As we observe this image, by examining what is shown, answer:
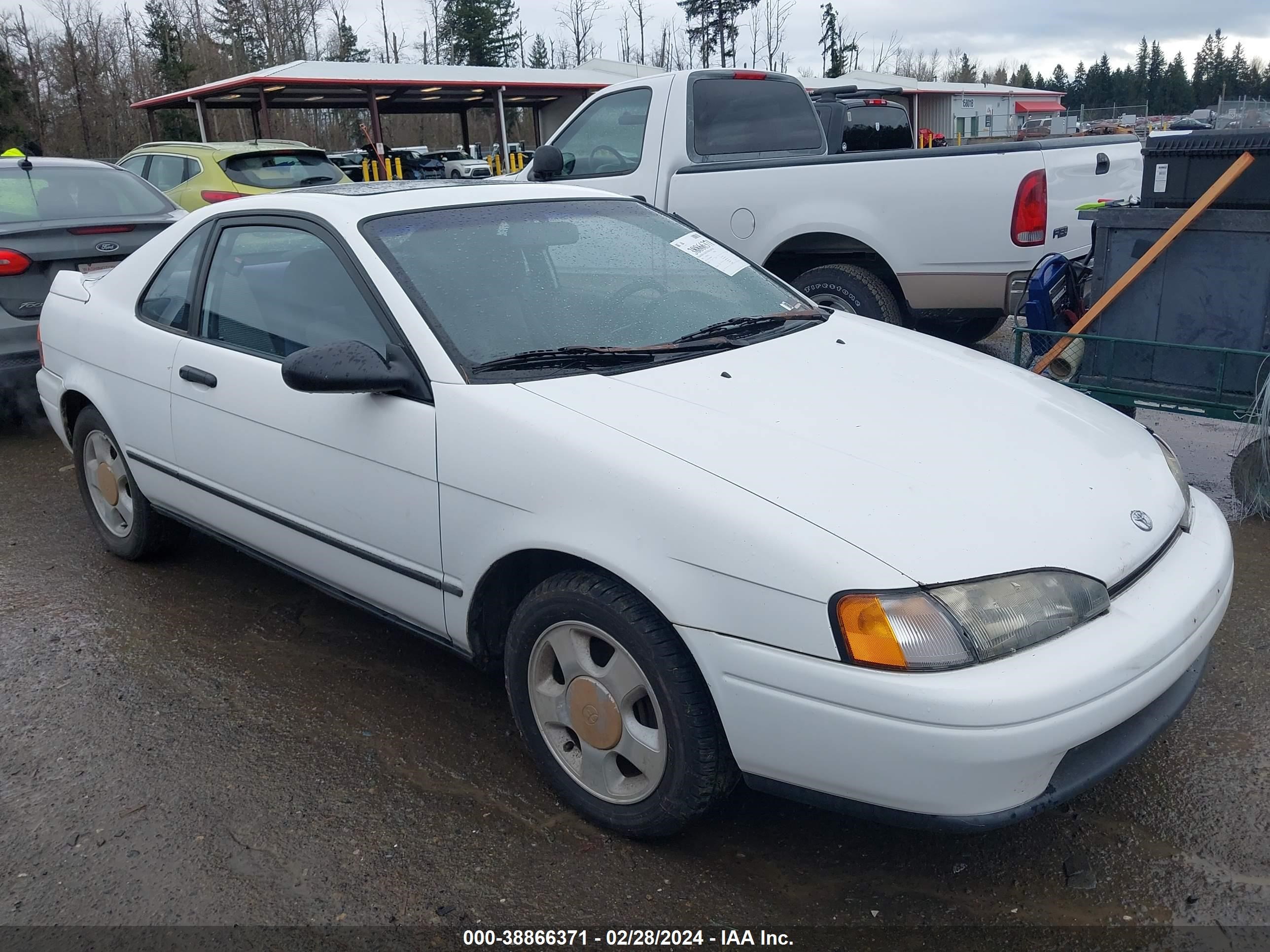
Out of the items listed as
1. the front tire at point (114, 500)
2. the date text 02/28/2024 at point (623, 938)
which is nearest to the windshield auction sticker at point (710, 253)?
the date text 02/28/2024 at point (623, 938)

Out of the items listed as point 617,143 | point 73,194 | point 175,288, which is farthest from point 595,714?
point 73,194

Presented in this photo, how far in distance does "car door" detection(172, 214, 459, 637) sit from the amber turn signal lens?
45.3 inches

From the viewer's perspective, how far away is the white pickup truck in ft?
18.5

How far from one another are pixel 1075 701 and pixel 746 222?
4863 millimetres

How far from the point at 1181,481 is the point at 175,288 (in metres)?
3.43

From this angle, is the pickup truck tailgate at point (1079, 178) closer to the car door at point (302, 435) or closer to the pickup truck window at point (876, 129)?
the car door at point (302, 435)

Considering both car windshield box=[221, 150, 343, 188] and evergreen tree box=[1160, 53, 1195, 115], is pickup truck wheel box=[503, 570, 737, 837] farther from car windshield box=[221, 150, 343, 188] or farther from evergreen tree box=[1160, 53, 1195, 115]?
evergreen tree box=[1160, 53, 1195, 115]

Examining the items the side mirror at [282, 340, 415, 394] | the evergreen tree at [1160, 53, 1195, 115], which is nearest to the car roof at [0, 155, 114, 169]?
the side mirror at [282, 340, 415, 394]

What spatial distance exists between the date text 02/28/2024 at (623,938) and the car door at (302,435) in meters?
0.88

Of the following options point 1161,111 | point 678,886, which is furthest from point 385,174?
point 1161,111

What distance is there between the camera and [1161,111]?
288 ft

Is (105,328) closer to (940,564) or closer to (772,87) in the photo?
(940,564)

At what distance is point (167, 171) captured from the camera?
1089 cm

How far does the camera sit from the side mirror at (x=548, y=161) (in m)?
6.57
